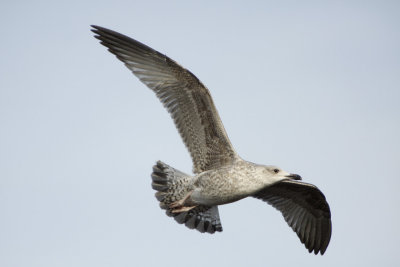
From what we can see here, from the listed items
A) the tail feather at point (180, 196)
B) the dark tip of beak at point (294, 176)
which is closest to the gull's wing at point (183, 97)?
the tail feather at point (180, 196)

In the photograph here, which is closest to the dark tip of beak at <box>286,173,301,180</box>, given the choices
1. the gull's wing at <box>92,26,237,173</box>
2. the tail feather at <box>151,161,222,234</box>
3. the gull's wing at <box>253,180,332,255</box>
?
the gull's wing at <box>92,26,237,173</box>

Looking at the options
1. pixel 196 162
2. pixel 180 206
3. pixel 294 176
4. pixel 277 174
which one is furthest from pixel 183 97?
pixel 294 176

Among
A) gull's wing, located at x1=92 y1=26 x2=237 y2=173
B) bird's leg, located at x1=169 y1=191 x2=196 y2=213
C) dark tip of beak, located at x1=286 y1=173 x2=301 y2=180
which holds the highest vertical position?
gull's wing, located at x1=92 y1=26 x2=237 y2=173

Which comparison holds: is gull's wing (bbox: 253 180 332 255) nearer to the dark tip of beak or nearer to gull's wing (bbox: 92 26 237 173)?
the dark tip of beak

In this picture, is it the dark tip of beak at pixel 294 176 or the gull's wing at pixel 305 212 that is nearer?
the dark tip of beak at pixel 294 176

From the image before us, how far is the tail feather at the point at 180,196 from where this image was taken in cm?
1120

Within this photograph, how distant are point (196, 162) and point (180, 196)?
0.64 m

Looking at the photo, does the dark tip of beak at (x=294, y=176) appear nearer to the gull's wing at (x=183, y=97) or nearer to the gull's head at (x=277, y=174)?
the gull's head at (x=277, y=174)

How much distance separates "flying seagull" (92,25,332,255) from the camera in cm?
1047

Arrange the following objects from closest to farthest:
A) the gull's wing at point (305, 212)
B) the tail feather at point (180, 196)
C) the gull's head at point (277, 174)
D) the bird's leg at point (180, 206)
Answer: the gull's head at point (277, 174) < the bird's leg at point (180, 206) < the tail feather at point (180, 196) < the gull's wing at point (305, 212)

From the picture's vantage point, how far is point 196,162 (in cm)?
1099

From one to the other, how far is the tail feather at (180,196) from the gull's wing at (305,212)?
1.05 metres

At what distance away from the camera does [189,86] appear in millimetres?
10789

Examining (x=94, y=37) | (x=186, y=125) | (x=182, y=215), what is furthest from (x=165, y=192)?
(x=94, y=37)
